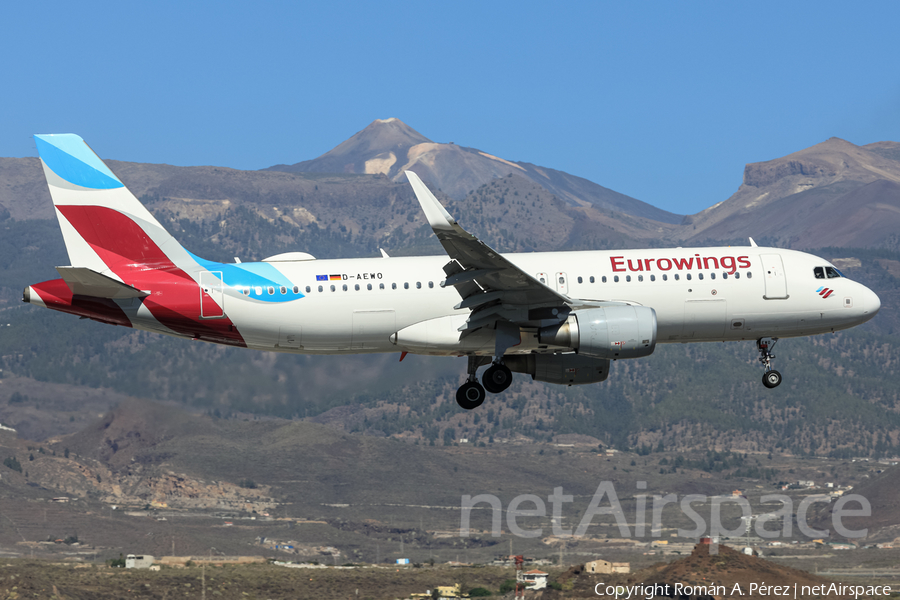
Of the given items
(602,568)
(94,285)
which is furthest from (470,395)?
(602,568)

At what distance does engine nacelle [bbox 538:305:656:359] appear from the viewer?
141 feet

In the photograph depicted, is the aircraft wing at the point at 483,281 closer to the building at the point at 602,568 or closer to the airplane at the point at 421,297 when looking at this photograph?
→ the airplane at the point at 421,297

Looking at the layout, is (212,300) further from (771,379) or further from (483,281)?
(771,379)

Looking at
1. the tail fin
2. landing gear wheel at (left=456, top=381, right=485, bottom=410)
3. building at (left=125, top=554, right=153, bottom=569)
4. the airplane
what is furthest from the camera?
building at (left=125, top=554, right=153, bottom=569)

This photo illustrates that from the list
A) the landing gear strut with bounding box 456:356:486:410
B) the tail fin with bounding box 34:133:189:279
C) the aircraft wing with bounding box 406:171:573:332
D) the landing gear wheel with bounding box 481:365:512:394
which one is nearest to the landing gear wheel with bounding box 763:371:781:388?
the aircraft wing with bounding box 406:171:573:332

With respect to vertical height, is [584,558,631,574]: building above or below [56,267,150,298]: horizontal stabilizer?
below

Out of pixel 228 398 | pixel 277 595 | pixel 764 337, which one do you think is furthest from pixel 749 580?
pixel 764 337

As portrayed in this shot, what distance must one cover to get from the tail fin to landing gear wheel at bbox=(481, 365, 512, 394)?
42.7 ft

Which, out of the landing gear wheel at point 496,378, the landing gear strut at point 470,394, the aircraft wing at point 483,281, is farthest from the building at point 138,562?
the aircraft wing at point 483,281

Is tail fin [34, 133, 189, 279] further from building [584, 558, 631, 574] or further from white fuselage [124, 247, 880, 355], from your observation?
building [584, 558, 631, 574]

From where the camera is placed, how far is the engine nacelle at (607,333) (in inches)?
1692

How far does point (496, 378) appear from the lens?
4566 cm

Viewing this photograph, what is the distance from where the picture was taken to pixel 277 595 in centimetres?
12662

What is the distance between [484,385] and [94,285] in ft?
51.2
